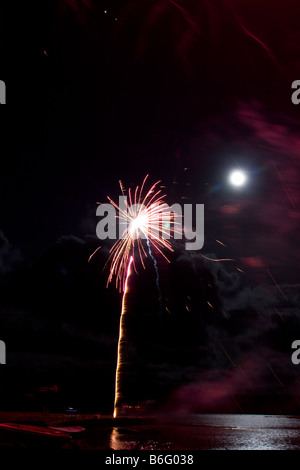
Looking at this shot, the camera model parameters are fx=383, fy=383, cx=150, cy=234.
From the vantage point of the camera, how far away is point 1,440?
77.9ft

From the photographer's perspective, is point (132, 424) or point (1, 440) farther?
point (132, 424)

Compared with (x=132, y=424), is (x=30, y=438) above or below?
below
